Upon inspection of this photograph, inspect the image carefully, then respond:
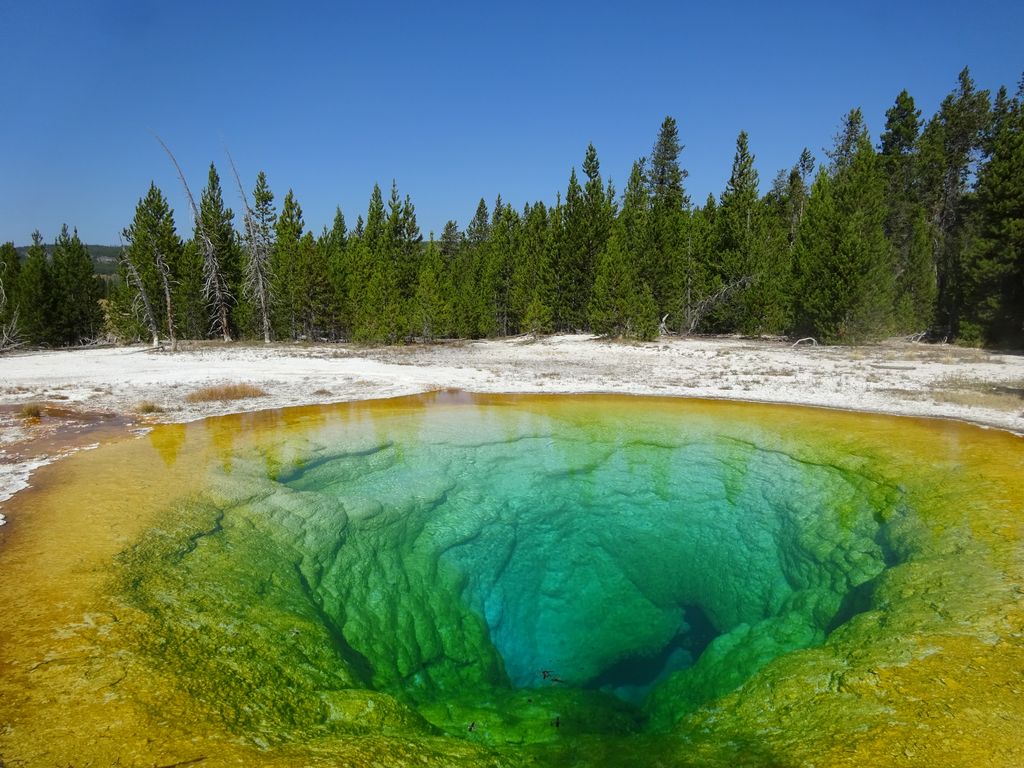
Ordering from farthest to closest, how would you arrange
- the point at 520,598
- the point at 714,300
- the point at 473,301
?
the point at 473,301 < the point at 714,300 < the point at 520,598

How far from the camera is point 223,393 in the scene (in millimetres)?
15695

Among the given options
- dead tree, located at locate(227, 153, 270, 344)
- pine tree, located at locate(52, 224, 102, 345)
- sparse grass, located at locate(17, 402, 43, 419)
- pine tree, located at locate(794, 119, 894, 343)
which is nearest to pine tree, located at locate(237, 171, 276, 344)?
dead tree, located at locate(227, 153, 270, 344)

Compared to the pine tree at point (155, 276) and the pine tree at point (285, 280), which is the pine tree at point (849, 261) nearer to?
the pine tree at point (285, 280)

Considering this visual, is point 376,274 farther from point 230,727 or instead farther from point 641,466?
point 230,727

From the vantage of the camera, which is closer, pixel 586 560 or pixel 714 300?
pixel 586 560

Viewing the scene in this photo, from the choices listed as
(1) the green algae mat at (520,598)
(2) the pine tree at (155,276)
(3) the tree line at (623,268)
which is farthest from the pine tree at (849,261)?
(2) the pine tree at (155,276)

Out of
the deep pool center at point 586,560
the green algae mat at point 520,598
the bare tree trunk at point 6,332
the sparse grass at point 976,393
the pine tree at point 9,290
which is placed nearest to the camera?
the green algae mat at point 520,598

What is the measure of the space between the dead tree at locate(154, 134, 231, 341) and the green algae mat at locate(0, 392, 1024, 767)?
22375 millimetres

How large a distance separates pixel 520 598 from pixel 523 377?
13.1 metres

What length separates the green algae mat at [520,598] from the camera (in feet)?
11.8

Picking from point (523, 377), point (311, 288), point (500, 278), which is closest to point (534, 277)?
point (500, 278)

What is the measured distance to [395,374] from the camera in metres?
20.7

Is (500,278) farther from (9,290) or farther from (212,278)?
(9,290)

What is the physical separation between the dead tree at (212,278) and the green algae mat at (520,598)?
2238 cm
